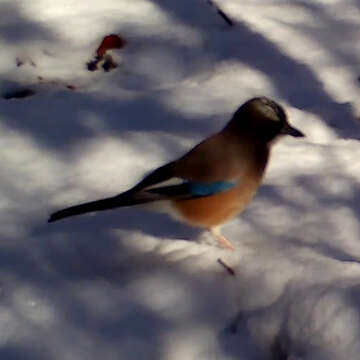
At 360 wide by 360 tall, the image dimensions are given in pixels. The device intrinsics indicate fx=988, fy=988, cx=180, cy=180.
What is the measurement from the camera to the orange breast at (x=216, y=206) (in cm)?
466

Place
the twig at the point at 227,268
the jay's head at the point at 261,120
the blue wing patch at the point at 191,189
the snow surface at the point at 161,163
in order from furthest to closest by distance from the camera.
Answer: the jay's head at the point at 261,120
the blue wing patch at the point at 191,189
the twig at the point at 227,268
the snow surface at the point at 161,163

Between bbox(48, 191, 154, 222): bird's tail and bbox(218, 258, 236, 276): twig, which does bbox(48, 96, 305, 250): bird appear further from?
bbox(218, 258, 236, 276): twig

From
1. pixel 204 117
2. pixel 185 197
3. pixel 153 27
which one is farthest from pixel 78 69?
pixel 185 197

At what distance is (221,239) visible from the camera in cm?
478

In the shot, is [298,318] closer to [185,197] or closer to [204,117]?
[185,197]

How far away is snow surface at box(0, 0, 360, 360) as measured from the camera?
403 cm

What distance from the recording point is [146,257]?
4.68 meters

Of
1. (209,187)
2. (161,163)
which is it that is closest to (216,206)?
(209,187)

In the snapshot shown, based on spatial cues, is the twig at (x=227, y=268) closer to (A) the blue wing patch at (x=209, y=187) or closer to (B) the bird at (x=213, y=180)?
(B) the bird at (x=213, y=180)

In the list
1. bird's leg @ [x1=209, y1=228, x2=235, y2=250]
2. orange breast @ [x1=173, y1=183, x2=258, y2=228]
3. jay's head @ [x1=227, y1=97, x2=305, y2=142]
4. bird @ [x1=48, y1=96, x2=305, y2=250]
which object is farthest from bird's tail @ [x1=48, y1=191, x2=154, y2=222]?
jay's head @ [x1=227, y1=97, x2=305, y2=142]

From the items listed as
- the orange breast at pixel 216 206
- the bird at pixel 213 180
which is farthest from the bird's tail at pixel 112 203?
the orange breast at pixel 216 206

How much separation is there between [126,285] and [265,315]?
69 cm

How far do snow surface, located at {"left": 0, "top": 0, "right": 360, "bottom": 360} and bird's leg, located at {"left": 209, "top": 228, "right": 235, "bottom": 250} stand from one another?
0.04 m

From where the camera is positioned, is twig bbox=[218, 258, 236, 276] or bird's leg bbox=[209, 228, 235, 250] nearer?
twig bbox=[218, 258, 236, 276]
